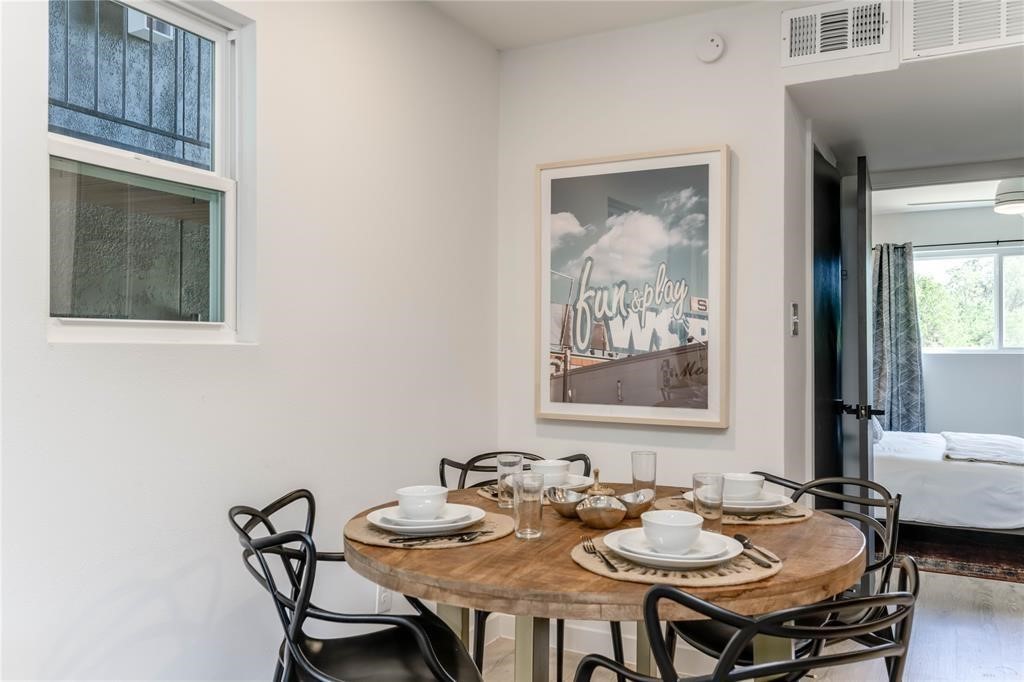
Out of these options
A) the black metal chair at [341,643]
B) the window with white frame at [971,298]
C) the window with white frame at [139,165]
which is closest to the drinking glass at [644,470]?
the black metal chair at [341,643]

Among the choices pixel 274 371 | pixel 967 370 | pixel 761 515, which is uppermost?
pixel 274 371

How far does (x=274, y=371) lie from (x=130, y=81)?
32.5 inches

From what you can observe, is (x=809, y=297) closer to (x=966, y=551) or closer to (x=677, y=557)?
(x=677, y=557)

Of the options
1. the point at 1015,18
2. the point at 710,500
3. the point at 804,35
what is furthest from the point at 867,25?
the point at 710,500

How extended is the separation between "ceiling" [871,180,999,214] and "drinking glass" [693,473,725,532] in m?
4.98

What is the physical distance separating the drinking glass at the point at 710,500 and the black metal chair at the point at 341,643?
0.61m

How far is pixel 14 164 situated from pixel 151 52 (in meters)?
0.55

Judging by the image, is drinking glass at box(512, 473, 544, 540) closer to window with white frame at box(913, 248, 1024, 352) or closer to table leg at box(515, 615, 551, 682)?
table leg at box(515, 615, 551, 682)

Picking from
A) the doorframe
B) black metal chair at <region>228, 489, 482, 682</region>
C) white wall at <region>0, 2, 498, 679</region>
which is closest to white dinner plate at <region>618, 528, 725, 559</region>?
black metal chair at <region>228, 489, 482, 682</region>

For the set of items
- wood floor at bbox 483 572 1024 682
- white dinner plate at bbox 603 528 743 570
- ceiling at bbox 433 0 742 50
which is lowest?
wood floor at bbox 483 572 1024 682

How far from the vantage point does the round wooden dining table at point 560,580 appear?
1.28 metres

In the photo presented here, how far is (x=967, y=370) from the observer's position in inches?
276

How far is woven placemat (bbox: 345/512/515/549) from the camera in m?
1.57

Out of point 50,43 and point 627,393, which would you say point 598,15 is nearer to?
point 627,393
